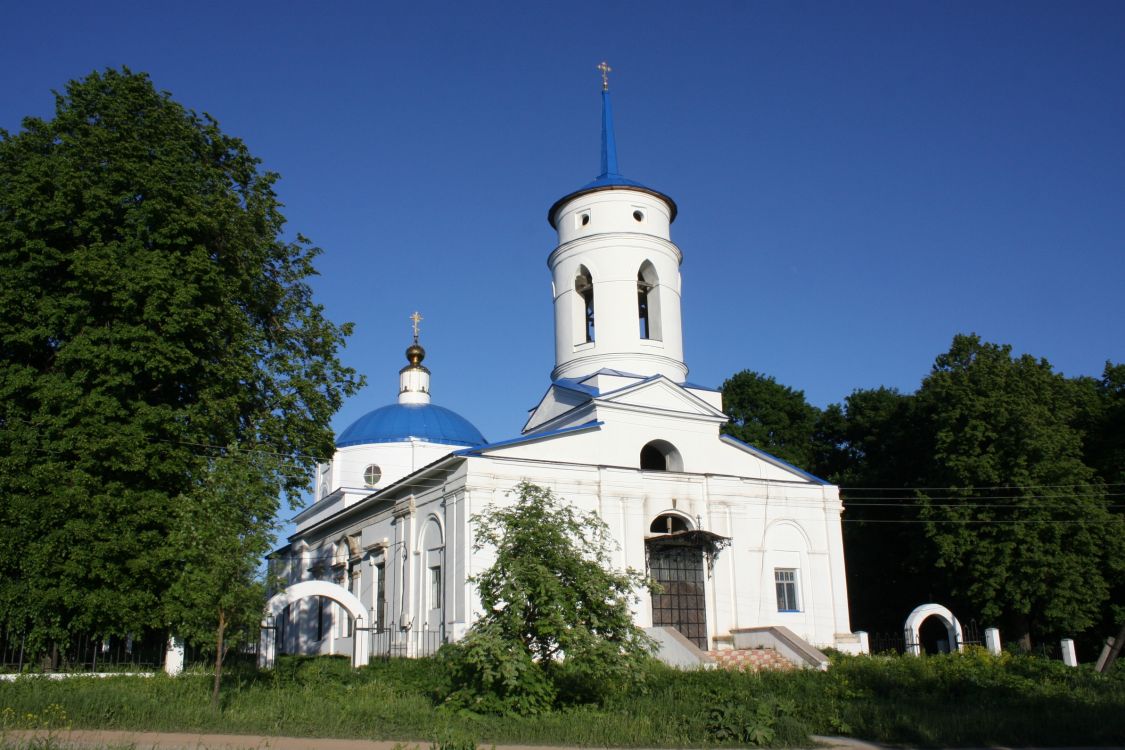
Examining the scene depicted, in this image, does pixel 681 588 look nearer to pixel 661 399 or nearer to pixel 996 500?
pixel 661 399

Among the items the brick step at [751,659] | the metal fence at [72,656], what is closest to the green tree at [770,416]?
the brick step at [751,659]

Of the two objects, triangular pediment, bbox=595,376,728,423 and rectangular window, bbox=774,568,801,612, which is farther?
rectangular window, bbox=774,568,801,612

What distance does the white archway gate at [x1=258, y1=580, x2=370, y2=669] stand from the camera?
21.1 meters

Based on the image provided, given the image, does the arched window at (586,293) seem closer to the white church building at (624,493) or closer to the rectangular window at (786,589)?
the white church building at (624,493)

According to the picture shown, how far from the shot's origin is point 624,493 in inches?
988

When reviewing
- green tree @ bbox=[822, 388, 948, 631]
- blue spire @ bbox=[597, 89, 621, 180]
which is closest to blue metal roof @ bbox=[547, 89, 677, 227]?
blue spire @ bbox=[597, 89, 621, 180]

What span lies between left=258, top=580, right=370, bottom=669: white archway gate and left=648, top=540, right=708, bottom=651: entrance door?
764 cm

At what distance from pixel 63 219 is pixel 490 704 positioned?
47.2 feet

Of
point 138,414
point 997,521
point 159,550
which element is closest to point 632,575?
point 159,550

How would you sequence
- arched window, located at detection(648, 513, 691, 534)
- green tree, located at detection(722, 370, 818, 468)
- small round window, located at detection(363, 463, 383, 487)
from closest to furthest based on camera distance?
arched window, located at detection(648, 513, 691, 534)
small round window, located at detection(363, 463, 383, 487)
green tree, located at detection(722, 370, 818, 468)

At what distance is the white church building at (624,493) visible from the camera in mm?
24203

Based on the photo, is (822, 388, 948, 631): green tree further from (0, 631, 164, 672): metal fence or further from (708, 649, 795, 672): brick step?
(0, 631, 164, 672): metal fence

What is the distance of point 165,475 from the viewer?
1978cm

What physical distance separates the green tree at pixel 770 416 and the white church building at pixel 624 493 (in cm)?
1541
